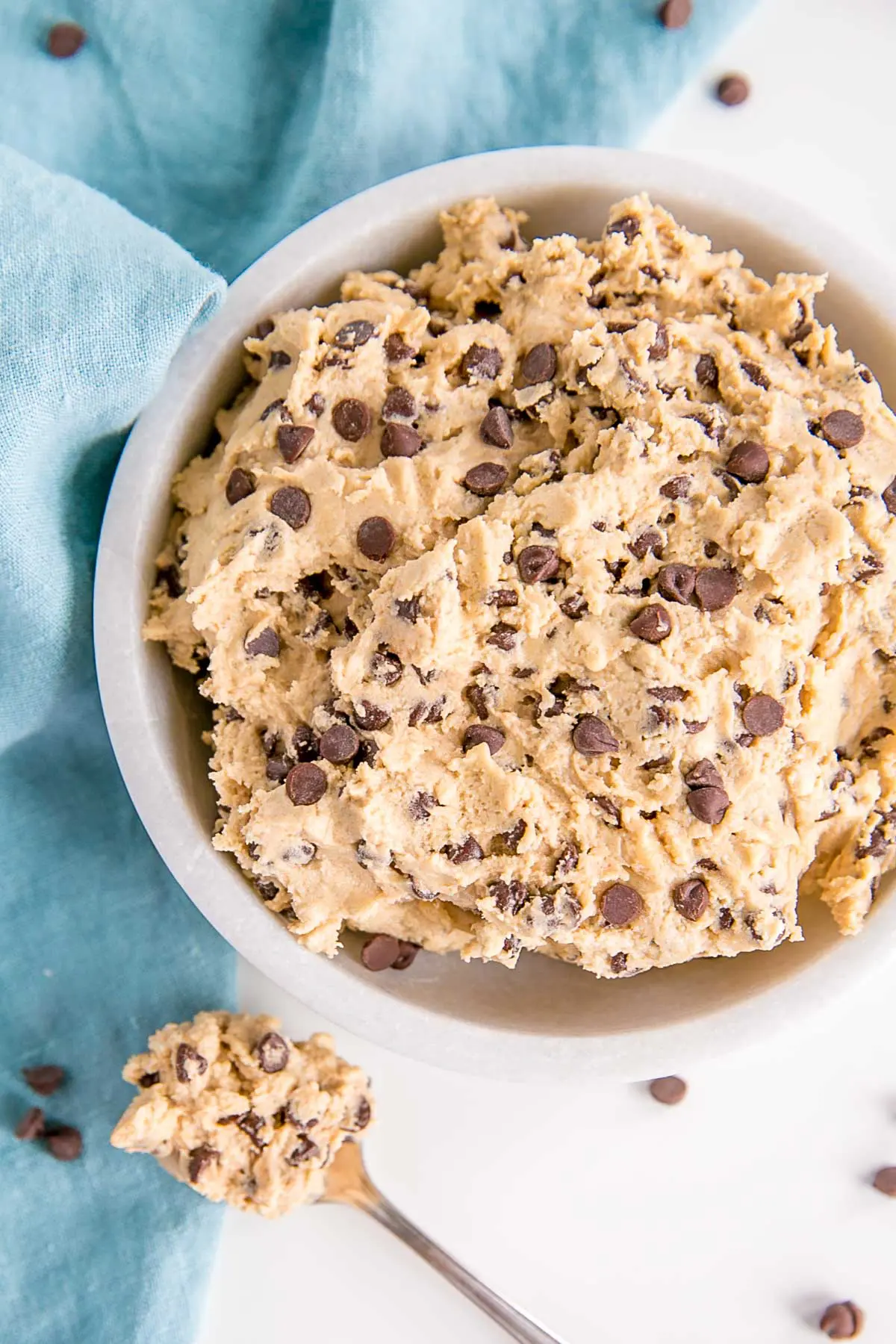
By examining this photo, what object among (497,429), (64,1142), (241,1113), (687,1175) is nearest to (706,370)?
(497,429)

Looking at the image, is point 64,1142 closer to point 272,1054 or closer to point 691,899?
point 272,1054

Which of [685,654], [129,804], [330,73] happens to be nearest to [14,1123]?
[129,804]

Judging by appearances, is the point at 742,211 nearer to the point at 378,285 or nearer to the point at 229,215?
the point at 378,285

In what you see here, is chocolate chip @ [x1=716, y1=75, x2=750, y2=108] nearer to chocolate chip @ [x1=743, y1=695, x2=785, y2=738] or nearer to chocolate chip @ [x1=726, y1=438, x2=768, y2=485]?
chocolate chip @ [x1=726, y1=438, x2=768, y2=485]

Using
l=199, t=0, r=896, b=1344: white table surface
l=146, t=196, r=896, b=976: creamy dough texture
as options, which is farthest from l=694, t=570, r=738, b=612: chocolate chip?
l=199, t=0, r=896, b=1344: white table surface

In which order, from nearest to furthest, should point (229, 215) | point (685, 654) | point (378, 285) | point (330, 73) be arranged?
point (685, 654) < point (378, 285) < point (330, 73) < point (229, 215)

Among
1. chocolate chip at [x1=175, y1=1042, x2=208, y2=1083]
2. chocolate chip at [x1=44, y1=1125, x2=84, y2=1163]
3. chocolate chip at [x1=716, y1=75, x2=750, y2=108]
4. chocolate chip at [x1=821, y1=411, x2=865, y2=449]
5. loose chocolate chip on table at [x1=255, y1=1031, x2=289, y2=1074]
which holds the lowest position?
chocolate chip at [x1=44, y1=1125, x2=84, y2=1163]

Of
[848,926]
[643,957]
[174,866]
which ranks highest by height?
[848,926]
